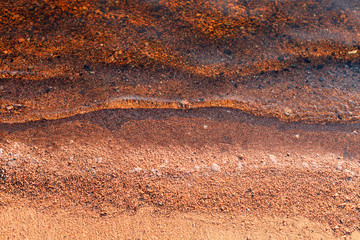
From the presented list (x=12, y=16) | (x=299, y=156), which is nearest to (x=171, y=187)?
(x=299, y=156)

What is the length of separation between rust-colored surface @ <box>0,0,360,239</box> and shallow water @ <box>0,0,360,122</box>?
0.04 feet

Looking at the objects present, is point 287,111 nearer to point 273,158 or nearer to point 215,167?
point 273,158

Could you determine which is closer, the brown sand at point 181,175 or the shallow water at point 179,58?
the brown sand at point 181,175

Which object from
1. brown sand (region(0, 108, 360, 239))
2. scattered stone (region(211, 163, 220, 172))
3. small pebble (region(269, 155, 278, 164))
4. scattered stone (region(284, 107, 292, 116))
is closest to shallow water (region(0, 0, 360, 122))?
scattered stone (region(284, 107, 292, 116))

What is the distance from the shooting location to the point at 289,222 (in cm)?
157

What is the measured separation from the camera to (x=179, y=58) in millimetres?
2141

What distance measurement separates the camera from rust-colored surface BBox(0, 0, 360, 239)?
1557 millimetres

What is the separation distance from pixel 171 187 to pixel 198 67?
104cm

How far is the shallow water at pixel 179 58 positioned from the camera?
1967 millimetres

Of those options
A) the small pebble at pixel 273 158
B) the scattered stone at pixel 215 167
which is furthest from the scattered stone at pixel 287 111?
the scattered stone at pixel 215 167

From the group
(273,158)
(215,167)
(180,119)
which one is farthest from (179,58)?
(273,158)

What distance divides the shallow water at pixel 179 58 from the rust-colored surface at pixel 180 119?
0.01m

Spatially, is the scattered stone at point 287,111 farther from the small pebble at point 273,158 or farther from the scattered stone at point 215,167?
the scattered stone at point 215,167

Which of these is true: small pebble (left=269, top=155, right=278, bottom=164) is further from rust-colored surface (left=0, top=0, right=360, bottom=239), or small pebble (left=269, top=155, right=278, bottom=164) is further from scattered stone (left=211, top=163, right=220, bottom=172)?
scattered stone (left=211, top=163, right=220, bottom=172)
